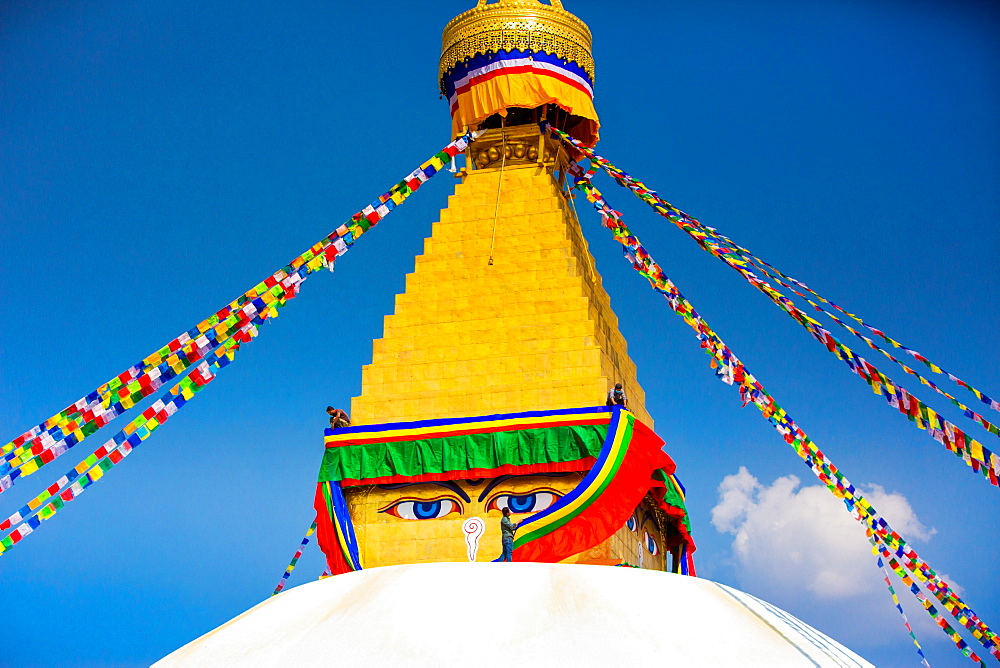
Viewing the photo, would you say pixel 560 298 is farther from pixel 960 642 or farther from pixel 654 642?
pixel 654 642

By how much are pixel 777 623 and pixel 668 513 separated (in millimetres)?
5622

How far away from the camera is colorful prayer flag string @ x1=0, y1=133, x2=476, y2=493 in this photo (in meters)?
8.50

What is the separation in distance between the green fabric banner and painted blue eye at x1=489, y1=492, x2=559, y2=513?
0.37 m

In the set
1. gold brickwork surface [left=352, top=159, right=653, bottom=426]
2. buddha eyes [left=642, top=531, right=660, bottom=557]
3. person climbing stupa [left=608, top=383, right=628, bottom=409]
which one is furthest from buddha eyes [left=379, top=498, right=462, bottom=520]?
buddha eyes [left=642, top=531, right=660, bottom=557]

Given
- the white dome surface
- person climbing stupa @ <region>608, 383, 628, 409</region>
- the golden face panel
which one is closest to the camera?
the white dome surface

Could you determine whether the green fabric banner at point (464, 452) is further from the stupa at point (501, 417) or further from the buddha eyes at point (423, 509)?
the buddha eyes at point (423, 509)

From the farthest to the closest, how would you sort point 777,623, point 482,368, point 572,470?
point 482,368 < point 572,470 < point 777,623

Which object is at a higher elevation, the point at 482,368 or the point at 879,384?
the point at 482,368

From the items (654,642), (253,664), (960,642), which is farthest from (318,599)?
(960,642)

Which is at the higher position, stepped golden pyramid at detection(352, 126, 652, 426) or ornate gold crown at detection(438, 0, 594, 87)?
ornate gold crown at detection(438, 0, 594, 87)

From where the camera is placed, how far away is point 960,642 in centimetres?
1080

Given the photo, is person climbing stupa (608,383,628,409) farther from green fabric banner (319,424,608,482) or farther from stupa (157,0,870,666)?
green fabric banner (319,424,608,482)

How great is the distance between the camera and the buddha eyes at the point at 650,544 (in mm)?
12934

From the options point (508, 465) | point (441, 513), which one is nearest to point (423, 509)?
point (441, 513)
